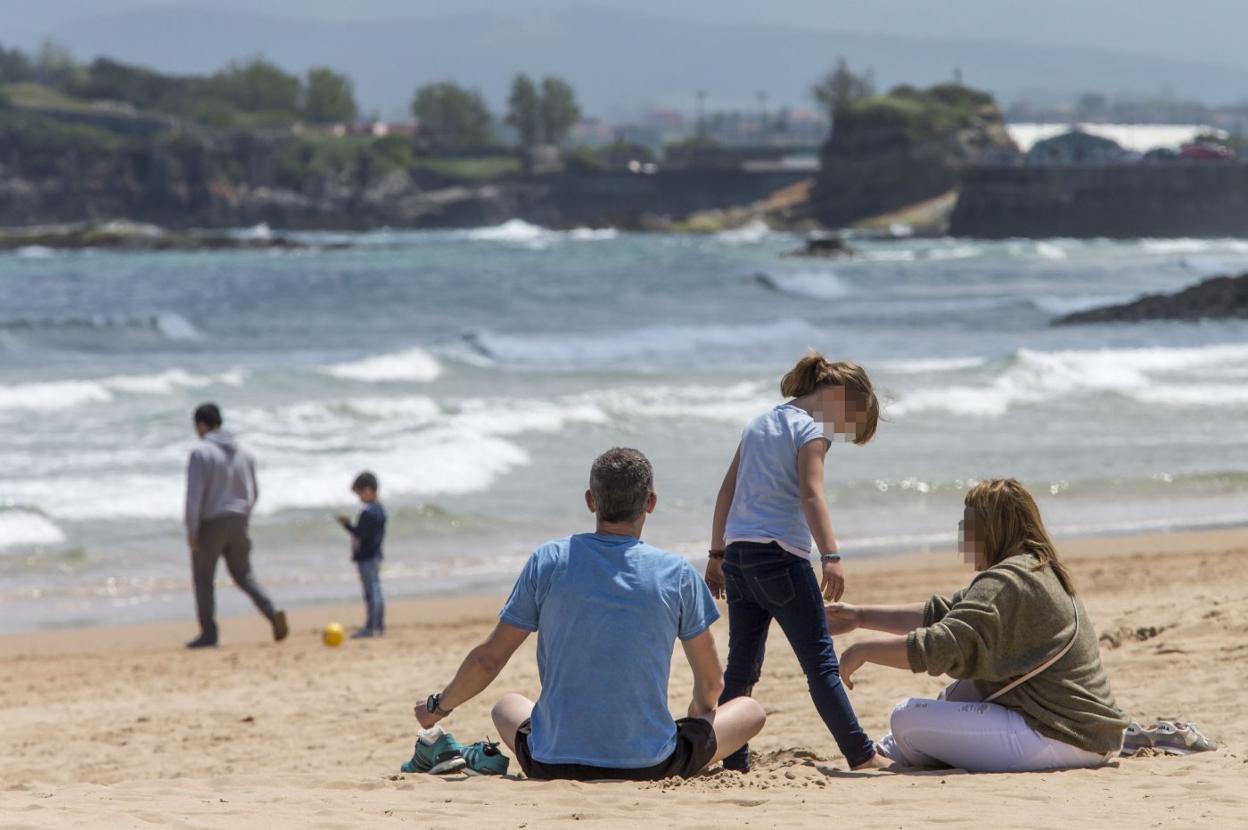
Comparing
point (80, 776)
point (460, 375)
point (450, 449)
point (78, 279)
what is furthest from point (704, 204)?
point (80, 776)

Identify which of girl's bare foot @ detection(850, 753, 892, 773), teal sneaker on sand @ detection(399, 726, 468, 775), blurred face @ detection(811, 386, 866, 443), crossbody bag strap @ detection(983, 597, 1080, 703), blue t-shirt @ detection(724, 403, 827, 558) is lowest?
girl's bare foot @ detection(850, 753, 892, 773)

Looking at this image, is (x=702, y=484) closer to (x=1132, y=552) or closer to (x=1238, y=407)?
(x=1132, y=552)

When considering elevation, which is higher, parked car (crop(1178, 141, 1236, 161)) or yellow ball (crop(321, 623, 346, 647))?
parked car (crop(1178, 141, 1236, 161))

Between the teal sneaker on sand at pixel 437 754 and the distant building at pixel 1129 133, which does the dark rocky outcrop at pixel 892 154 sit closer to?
the distant building at pixel 1129 133

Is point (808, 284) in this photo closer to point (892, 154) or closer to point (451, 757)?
point (451, 757)

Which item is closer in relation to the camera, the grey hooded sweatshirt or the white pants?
the white pants

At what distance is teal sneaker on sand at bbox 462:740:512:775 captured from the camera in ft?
16.8

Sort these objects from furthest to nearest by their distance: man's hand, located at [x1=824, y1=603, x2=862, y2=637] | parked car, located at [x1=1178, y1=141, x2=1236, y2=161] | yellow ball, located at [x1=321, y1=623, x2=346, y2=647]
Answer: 1. parked car, located at [x1=1178, y1=141, x2=1236, y2=161]
2. yellow ball, located at [x1=321, y1=623, x2=346, y2=647]
3. man's hand, located at [x1=824, y1=603, x2=862, y2=637]

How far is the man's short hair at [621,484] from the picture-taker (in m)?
4.41

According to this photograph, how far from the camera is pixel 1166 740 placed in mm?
5289

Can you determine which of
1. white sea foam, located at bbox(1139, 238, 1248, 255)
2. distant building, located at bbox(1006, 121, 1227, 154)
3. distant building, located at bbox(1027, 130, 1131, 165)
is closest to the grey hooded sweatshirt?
white sea foam, located at bbox(1139, 238, 1248, 255)

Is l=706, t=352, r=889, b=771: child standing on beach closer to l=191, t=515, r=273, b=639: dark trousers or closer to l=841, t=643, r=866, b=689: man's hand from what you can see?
l=841, t=643, r=866, b=689: man's hand

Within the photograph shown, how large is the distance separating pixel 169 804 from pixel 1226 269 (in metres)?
59.3

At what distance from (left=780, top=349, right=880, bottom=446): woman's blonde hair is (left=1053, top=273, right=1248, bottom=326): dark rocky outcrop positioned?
35.2 meters
